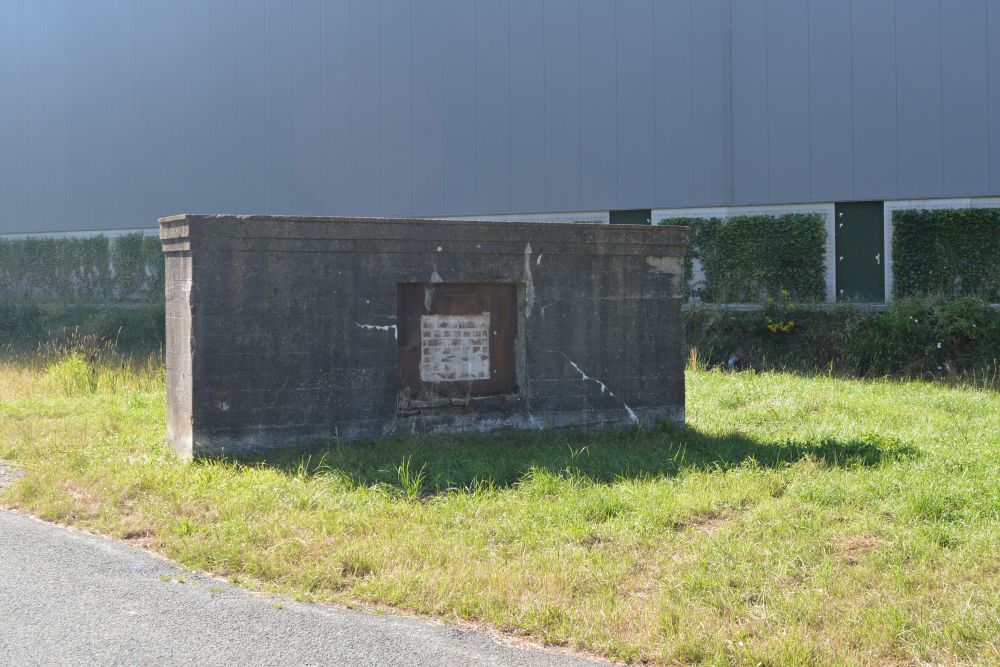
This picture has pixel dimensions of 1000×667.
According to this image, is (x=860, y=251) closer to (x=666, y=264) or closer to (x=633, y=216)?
(x=633, y=216)

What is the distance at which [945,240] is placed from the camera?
A: 18.2 meters

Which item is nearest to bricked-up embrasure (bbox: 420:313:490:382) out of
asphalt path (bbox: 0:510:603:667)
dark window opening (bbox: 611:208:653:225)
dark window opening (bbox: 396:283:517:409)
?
dark window opening (bbox: 396:283:517:409)

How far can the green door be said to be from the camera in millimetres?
19328

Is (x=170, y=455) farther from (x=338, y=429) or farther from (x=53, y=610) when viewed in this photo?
(x=53, y=610)

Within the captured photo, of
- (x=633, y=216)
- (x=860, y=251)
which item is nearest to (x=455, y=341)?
(x=860, y=251)

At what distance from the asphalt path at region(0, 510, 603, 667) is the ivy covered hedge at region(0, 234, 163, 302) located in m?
21.4

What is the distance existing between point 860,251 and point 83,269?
20840 mm

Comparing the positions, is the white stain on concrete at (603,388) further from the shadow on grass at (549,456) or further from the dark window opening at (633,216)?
the dark window opening at (633,216)

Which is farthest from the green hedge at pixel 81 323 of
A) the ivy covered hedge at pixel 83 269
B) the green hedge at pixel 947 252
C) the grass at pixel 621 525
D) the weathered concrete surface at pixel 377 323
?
the green hedge at pixel 947 252

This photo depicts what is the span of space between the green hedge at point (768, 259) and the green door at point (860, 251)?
1.58ft

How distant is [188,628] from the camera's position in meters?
4.93

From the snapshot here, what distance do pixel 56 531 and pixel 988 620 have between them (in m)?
5.91

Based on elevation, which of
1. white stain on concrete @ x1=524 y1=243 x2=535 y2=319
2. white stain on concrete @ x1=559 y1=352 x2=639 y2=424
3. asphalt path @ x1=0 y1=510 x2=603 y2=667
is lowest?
asphalt path @ x1=0 y1=510 x2=603 y2=667

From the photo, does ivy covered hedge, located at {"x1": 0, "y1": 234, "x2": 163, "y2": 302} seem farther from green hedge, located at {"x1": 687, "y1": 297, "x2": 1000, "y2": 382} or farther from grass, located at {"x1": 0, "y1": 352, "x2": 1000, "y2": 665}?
grass, located at {"x1": 0, "y1": 352, "x2": 1000, "y2": 665}
